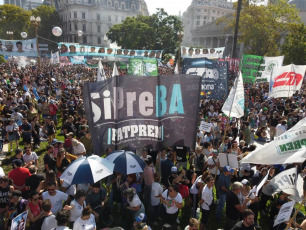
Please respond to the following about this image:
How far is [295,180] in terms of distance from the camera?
403 cm

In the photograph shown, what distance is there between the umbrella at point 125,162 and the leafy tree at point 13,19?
230ft

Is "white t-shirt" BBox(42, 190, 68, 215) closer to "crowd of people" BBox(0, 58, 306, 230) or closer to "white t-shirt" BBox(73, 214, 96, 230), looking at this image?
"crowd of people" BBox(0, 58, 306, 230)

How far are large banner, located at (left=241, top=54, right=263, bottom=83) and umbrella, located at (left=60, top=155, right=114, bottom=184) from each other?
1088cm

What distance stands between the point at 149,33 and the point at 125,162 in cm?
5313

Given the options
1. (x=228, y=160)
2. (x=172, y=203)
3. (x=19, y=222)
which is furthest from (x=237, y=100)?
(x=19, y=222)

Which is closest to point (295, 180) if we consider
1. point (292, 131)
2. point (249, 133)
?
point (292, 131)

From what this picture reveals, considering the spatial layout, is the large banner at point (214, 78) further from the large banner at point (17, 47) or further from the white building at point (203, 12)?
the white building at point (203, 12)

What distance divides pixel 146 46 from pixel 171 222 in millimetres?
53759

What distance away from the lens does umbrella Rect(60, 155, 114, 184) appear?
449cm

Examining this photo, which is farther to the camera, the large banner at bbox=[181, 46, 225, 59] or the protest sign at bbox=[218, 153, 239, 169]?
the large banner at bbox=[181, 46, 225, 59]

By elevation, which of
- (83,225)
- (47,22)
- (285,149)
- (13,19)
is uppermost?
(47,22)

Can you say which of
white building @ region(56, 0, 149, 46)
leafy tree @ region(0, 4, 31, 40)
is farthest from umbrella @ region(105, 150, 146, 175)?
white building @ region(56, 0, 149, 46)

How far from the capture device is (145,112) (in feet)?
16.7

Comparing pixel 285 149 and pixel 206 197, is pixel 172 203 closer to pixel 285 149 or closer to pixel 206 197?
pixel 206 197
